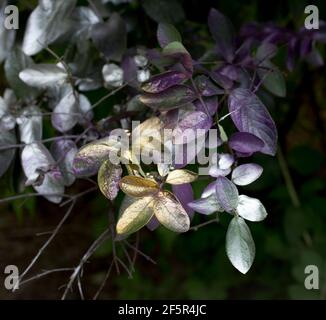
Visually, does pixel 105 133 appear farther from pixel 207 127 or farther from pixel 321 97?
pixel 321 97

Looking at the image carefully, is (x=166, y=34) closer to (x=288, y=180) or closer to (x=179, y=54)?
(x=179, y=54)

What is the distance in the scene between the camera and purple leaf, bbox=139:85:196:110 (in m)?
0.53

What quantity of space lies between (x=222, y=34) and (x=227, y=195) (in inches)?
10.7

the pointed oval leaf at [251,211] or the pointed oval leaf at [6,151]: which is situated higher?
the pointed oval leaf at [251,211]

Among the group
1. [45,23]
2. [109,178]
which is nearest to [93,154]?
[109,178]

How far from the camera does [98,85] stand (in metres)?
0.71

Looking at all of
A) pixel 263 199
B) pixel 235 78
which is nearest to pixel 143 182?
pixel 235 78

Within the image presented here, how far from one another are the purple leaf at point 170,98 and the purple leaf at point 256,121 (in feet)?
0.14

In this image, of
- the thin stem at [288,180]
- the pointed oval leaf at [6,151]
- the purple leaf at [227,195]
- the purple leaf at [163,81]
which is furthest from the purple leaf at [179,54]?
the thin stem at [288,180]

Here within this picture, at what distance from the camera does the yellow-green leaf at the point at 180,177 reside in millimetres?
490

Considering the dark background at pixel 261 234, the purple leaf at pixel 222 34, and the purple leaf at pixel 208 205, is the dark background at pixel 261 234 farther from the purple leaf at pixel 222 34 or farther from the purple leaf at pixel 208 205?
the purple leaf at pixel 208 205

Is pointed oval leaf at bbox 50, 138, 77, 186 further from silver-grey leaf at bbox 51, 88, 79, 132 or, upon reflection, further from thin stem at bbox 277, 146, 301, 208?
thin stem at bbox 277, 146, 301, 208

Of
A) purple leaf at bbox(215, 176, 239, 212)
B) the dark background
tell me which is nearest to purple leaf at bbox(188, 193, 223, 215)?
purple leaf at bbox(215, 176, 239, 212)

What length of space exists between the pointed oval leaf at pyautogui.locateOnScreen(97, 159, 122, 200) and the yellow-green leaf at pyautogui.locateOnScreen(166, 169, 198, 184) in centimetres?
4
